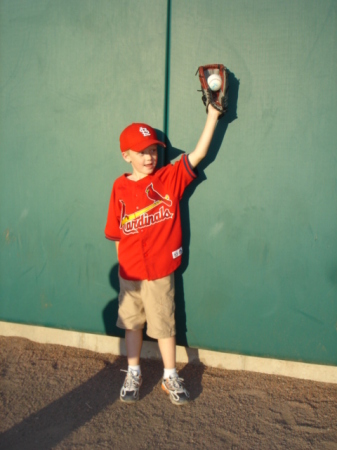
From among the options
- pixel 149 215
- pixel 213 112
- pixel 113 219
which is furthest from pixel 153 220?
pixel 213 112

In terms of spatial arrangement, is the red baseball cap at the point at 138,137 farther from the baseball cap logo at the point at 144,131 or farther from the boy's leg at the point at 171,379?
the boy's leg at the point at 171,379

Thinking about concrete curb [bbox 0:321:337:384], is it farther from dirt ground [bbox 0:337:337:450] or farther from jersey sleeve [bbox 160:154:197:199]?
jersey sleeve [bbox 160:154:197:199]

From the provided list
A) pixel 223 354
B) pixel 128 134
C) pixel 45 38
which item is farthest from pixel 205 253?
pixel 45 38

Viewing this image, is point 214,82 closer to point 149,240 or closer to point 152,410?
point 149,240

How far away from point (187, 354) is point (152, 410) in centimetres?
59

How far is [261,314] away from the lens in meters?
3.10

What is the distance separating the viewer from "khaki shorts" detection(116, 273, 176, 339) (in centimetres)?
297

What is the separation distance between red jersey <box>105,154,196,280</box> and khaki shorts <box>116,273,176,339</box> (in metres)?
0.07

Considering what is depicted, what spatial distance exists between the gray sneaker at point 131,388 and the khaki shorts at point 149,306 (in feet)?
0.91

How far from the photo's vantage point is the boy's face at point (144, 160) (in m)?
2.91

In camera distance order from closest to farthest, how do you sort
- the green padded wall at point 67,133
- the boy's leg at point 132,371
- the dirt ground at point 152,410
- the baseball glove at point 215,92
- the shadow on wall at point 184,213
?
the dirt ground at point 152,410, the baseball glove at point 215,92, the boy's leg at point 132,371, the shadow on wall at point 184,213, the green padded wall at point 67,133

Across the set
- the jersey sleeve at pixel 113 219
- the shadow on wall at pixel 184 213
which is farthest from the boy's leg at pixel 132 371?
the jersey sleeve at pixel 113 219

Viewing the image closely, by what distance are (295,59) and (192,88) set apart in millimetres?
659

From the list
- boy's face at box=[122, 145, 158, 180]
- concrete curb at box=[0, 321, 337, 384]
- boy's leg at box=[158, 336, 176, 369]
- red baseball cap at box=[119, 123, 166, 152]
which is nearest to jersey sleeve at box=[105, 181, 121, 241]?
boy's face at box=[122, 145, 158, 180]
